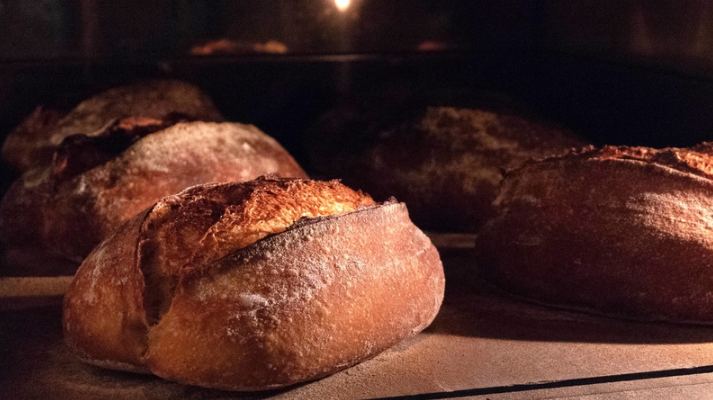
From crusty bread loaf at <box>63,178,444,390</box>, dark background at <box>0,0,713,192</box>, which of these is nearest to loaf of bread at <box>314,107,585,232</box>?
dark background at <box>0,0,713,192</box>

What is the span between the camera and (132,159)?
224 centimetres

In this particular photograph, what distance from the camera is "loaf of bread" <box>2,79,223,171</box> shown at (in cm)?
A: 269

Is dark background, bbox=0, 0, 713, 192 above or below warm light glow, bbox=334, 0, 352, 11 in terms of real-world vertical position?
below

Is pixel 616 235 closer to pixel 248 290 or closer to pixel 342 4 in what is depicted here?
pixel 248 290

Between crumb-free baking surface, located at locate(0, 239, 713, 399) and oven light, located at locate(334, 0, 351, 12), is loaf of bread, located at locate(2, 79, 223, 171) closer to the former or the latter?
oven light, located at locate(334, 0, 351, 12)

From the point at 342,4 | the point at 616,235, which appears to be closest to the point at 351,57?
the point at 342,4

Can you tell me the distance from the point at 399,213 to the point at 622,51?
4.59ft

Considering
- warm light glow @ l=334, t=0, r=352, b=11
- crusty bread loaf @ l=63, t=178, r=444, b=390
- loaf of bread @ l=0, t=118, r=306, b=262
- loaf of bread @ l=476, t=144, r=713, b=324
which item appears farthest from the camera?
warm light glow @ l=334, t=0, r=352, b=11

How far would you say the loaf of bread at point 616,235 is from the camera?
5.84ft

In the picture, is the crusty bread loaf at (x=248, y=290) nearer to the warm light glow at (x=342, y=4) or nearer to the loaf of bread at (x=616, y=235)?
the loaf of bread at (x=616, y=235)

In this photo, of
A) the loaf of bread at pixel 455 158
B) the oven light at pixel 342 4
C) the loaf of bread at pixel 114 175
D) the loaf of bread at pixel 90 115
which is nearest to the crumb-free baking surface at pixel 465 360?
the loaf of bread at pixel 114 175

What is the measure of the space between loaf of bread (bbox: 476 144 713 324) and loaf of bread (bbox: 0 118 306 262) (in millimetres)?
812

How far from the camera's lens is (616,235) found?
1.84 metres

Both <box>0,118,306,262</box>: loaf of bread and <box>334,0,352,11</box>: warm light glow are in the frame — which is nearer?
<box>0,118,306,262</box>: loaf of bread
